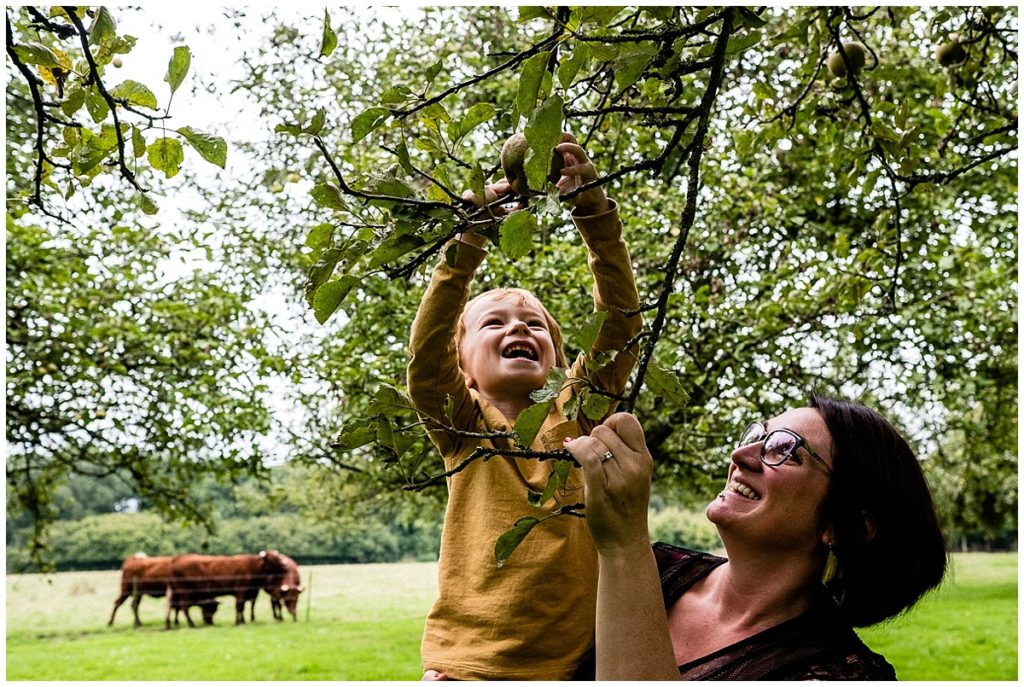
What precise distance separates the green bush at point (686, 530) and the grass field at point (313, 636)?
327 cm

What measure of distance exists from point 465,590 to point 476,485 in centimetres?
22

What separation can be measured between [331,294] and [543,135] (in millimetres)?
339

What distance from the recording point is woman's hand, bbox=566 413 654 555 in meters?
1.25

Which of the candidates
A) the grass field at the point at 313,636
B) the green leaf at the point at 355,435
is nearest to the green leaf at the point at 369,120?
the green leaf at the point at 355,435

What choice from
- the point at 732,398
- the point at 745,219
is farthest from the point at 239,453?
the point at 745,219

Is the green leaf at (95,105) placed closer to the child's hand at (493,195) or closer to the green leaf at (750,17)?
the child's hand at (493,195)

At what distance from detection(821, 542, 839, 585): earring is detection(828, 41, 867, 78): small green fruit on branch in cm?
124

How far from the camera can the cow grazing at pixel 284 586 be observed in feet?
49.8

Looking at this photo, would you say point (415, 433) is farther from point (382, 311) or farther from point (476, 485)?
point (382, 311)

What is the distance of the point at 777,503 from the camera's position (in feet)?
5.55

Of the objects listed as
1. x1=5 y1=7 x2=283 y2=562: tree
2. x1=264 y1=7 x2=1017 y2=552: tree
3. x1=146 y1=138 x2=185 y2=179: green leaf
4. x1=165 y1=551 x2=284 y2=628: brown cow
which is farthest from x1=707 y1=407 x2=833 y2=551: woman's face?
x1=165 y1=551 x2=284 y2=628: brown cow

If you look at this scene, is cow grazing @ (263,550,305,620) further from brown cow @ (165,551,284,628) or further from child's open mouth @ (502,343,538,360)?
child's open mouth @ (502,343,538,360)

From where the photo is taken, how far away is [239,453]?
6.53m

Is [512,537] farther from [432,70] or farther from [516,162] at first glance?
[432,70]
